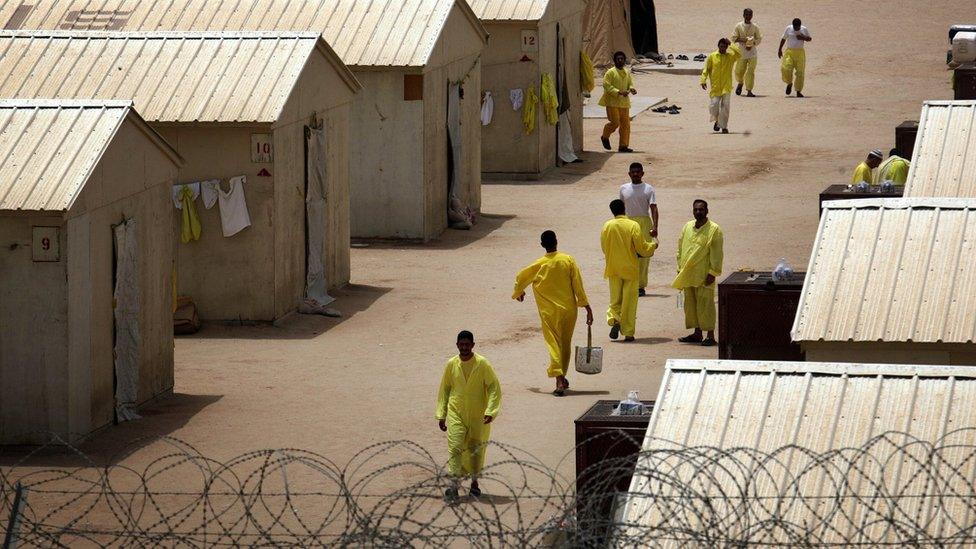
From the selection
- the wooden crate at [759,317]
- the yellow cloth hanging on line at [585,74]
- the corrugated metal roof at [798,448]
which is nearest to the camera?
the corrugated metal roof at [798,448]

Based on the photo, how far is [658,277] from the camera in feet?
66.0

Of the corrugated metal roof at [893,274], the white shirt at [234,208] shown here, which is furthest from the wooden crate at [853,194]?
the white shirt at [234,208]

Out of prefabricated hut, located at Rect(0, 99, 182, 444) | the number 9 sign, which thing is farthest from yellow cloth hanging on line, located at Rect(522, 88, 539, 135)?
the number 9 sign

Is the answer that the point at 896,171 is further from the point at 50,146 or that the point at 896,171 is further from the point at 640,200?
the point at 50,146

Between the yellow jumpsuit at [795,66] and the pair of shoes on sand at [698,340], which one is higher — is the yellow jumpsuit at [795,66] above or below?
above

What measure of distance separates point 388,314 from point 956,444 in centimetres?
1045

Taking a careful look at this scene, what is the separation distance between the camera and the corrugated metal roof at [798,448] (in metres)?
8.02

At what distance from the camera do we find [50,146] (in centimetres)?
1328

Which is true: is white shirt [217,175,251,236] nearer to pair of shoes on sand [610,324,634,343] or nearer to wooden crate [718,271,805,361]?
pair of shoes on sand [610,324,634,343]

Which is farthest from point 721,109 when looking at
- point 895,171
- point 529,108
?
point 895,171

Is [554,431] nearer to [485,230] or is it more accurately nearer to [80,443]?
[80,443]

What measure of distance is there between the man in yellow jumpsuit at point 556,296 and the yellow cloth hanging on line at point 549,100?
12763mm

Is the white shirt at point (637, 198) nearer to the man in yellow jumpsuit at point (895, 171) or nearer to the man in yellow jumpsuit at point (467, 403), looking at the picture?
the man in yellow jumpsuit at point (895, 171)

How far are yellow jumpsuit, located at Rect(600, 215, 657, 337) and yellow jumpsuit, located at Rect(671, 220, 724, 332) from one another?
40 centimetres
